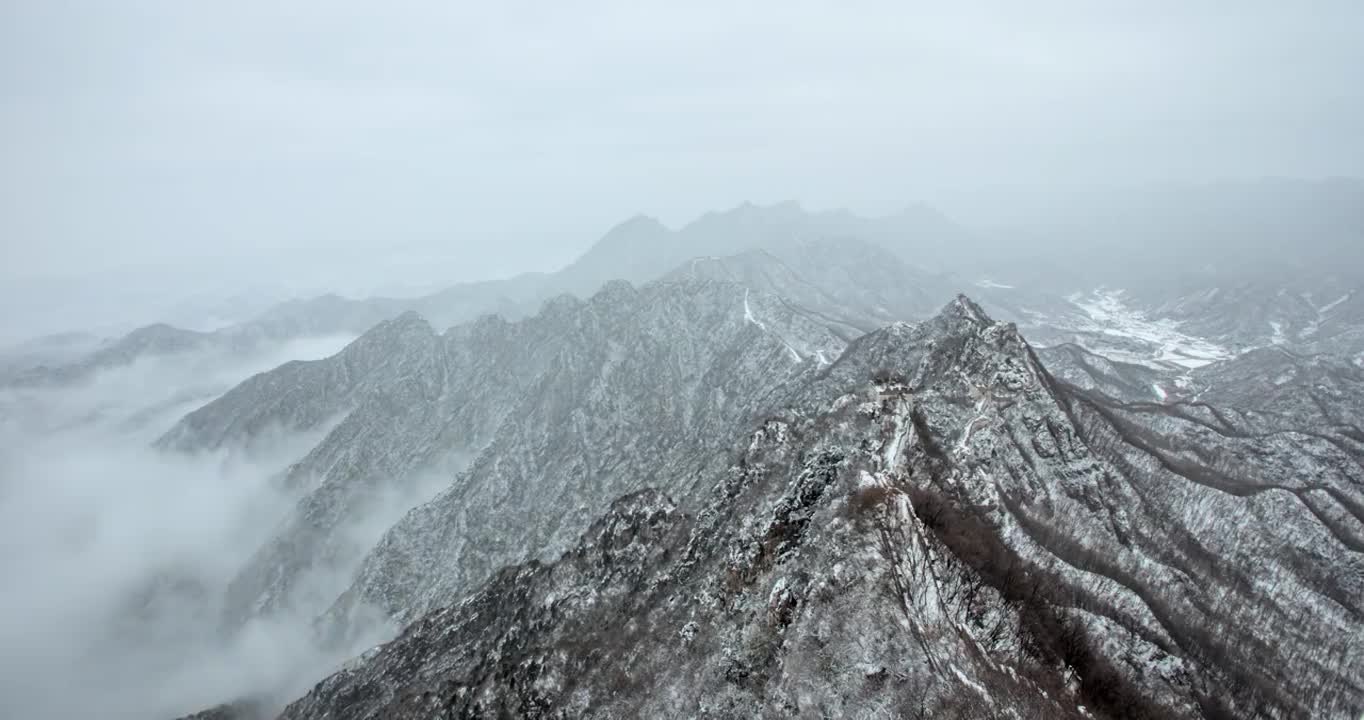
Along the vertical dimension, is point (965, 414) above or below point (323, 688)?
above

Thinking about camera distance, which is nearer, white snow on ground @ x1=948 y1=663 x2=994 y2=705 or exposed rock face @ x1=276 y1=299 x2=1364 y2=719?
white snow on ground @ x1=948 y1=663 x2=994 y2=705

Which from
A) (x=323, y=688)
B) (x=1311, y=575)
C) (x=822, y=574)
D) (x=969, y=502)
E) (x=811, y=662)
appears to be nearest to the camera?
(x=811, y=662)

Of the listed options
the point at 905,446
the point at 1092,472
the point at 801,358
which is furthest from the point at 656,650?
the point at 801,358

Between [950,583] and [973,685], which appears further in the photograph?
[950,583]

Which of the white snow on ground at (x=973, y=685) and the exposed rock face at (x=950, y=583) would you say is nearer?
the white snow on ground at (x=973, y=685)

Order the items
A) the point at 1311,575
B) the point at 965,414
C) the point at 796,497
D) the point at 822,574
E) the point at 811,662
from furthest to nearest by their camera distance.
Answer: the point at 965,414, the point at 1311,575, the point at 796,497, the point at 822,574, the point at 811,662

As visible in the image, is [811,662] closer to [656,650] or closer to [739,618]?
[739,618]

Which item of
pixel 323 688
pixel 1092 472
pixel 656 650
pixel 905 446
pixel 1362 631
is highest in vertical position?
pixel 905 446

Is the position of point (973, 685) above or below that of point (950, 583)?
below
